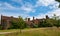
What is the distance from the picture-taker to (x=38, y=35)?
80.7ft

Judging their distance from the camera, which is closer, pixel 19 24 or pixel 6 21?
pixel 19 24

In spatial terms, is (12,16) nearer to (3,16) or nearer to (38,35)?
(3,16)

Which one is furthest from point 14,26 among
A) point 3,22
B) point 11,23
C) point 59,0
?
point 59,0

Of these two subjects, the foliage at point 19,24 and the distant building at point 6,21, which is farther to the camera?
the distant building at point 6,21

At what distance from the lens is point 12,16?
226 ft

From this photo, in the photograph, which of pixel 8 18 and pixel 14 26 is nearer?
pixel 14 26

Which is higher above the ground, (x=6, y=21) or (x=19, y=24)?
(x=6, y=21)

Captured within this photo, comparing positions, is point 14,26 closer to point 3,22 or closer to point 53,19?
point 3,22

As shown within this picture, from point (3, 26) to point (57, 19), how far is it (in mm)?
20832

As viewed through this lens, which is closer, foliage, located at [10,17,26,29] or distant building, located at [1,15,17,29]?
foliage, located at [10,17,26,29]

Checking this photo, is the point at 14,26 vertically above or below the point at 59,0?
below

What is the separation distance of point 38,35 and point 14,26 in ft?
116

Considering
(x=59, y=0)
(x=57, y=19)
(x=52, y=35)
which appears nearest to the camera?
(x=59, y=0)

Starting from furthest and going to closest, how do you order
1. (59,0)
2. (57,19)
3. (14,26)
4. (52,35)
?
(57,19) → (14,26) → (52,35) → (59,0)
